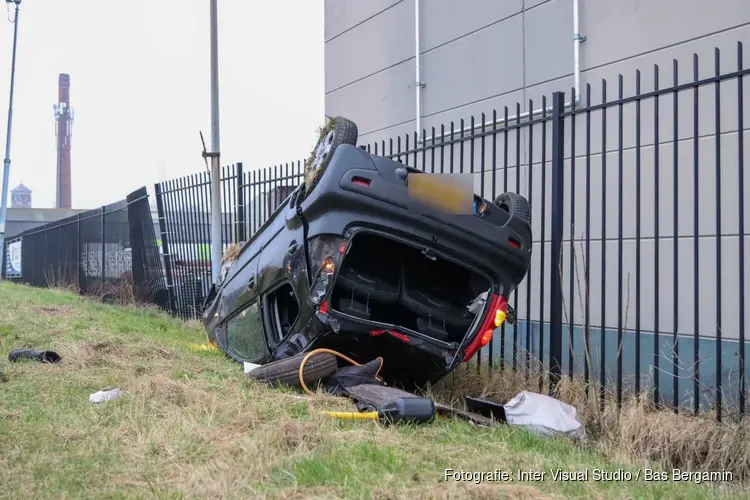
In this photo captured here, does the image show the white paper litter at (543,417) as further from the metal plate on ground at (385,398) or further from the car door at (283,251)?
the car door at (283,251)

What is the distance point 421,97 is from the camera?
9.35m

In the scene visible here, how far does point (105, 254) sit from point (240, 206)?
6919 mm

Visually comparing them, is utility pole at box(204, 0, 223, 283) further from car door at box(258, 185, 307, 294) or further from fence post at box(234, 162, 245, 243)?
car door at box(258, 185, 307, 294)

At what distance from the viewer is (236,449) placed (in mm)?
3350

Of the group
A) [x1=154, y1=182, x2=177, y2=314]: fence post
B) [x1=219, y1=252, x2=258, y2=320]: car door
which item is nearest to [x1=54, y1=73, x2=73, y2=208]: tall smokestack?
[x1=154, y1=182, x2=177, y2=314]: fence post

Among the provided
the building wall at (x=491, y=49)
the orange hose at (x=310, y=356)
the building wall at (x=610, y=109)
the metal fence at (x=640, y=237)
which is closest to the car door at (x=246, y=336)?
the orange hose at (x=310, y=356)

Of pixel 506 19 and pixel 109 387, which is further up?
pixel 506 19

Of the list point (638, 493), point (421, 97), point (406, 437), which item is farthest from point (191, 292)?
point (638, 493)

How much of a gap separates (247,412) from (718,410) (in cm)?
274

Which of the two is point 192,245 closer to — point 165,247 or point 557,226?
point 165,247

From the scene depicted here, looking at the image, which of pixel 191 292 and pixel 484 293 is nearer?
pixel 484 293

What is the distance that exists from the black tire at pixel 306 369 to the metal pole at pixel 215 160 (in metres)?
5.17

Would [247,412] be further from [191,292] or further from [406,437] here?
[191,292]

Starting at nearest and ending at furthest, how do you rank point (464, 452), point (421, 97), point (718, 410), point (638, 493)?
point (638, 493) → point (464, 452) → point (718, 410) → point (421, 97)
